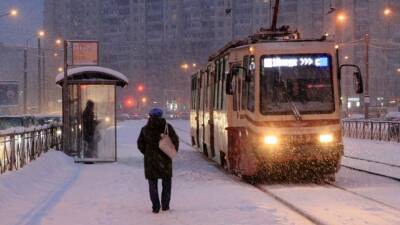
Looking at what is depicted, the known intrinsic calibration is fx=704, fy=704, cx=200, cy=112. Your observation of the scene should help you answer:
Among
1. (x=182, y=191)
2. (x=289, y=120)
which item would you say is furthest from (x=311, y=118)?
(x=182, y=191)

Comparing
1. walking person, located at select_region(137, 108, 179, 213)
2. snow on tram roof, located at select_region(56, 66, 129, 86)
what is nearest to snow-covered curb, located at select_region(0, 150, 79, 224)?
walking person, located at select_region(137, 108, 179, 213)

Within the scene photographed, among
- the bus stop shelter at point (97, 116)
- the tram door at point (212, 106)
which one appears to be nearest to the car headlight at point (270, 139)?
the tram door at point (212, 106)

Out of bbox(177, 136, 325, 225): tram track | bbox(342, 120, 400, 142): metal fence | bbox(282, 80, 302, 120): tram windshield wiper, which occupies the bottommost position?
bbox(177, 136, 325, 225): tram track

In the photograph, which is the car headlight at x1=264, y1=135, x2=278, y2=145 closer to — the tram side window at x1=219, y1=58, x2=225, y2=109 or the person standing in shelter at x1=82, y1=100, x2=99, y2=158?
the tram side window at x1=219, y1=58, x2=225, y2=109

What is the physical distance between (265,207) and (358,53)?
104816mm

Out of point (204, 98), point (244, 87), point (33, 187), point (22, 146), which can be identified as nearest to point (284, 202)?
point (244, 87)

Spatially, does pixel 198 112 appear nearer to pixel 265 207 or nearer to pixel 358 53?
pixel 265 207

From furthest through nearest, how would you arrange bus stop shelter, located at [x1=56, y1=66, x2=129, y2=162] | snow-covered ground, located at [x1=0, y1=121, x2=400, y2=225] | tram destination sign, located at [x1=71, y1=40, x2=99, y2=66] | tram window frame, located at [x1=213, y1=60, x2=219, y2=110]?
tram destination sign, located at [x1=71, y1=40, x2=99, y2=66] < bus stop shelter, located at [x1=56, y1=66, x2=129, y2=162] < tram window frame, located at [x1=213, y1=60, x2=219, y2=110] < snow-covered ground, located at [x1=0, y1=121, x2=400, y2=225]

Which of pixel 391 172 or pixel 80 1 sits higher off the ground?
pixel 80 1

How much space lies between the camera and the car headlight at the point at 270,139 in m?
15.3

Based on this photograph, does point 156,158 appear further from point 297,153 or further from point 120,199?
point 297,153

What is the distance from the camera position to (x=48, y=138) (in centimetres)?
2333

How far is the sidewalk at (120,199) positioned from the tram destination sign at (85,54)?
5.26m

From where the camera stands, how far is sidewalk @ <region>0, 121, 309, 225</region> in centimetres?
1048
